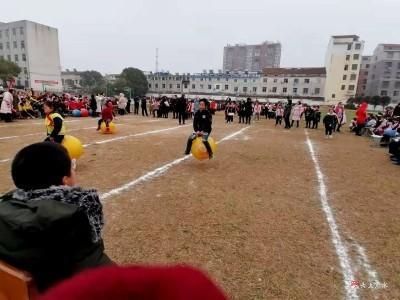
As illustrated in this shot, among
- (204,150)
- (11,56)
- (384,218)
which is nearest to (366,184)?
(384,218)

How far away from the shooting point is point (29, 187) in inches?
75.8

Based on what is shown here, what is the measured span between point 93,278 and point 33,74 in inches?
3224

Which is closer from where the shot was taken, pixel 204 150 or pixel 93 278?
pixel 93 278

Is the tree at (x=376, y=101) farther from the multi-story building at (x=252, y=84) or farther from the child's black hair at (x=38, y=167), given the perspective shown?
the child's black hair at (x=38, y=167)

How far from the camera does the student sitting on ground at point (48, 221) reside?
1.64 m

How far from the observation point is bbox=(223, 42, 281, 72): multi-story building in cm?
14750

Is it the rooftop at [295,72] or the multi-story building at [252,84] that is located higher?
the rooftop at [295,72]

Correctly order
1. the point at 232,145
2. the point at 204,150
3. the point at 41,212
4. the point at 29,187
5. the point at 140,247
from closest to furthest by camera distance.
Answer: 1. the point at 41,212
2. the point at 29,187
3. the point at 140,247
4. the point at 204,150
5. the point at 232,145

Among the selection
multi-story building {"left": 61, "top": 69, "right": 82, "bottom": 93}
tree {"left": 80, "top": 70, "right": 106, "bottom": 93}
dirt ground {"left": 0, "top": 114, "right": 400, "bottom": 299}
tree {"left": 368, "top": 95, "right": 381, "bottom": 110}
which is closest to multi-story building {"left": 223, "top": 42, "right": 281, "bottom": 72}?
tree {"left": 80, "top": 70, "right": 106, "bottom": 93}

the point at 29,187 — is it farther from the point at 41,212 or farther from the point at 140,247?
the point at 140,247

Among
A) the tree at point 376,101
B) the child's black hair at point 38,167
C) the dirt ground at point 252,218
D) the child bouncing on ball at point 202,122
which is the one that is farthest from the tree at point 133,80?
the child's black hair at point 38,167

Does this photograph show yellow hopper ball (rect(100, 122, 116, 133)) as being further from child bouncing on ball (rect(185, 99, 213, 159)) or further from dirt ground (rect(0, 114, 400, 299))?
child bouncing on ball (rect(185, 99, 213, 159))

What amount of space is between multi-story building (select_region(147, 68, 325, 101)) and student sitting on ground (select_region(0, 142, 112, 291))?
82.5m

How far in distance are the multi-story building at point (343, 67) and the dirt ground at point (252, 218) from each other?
8096cm
